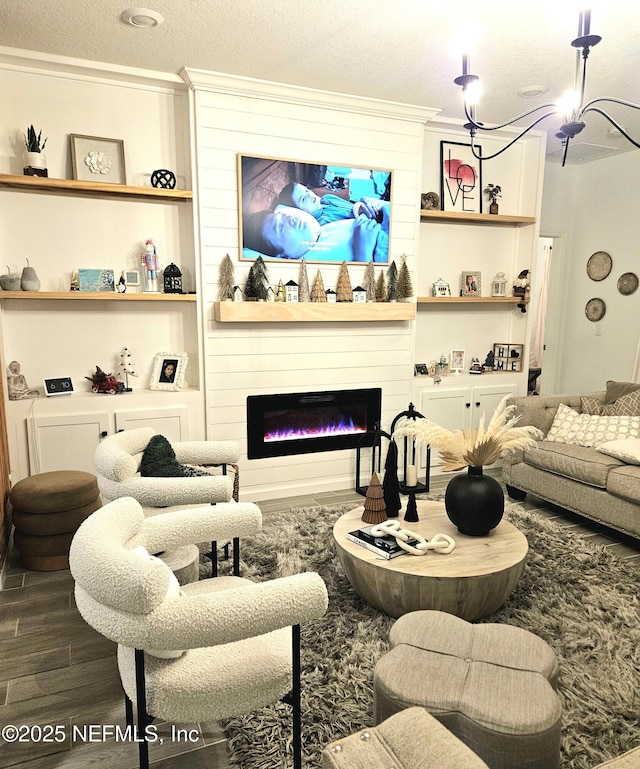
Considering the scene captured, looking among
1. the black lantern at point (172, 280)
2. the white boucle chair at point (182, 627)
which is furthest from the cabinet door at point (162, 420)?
the white boucle chair at point (182, 627)

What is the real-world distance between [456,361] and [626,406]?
1.54 m

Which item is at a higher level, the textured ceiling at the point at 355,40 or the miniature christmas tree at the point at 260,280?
the textured ceiling at the point at 355,40

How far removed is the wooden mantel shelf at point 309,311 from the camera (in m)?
3.81

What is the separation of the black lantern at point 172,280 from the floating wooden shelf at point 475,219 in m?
2.05

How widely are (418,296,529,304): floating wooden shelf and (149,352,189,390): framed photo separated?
204cm

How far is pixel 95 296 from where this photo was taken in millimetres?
3568

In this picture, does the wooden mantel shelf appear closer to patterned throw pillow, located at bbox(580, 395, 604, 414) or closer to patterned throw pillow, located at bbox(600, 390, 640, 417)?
patterned throw pillow, located at bbox(580, 395, 604, 414)

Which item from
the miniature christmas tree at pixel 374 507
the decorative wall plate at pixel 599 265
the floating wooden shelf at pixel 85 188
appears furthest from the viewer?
the decorative wall plate at pixel 599 265

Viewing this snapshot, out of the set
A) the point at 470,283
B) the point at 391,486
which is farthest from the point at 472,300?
the point at 391,486

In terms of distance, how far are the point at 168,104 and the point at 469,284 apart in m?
2.89

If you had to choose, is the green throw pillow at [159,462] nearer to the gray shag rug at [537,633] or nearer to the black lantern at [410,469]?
the gray shag rug at [537,633]

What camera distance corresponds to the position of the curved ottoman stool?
142 centimetres

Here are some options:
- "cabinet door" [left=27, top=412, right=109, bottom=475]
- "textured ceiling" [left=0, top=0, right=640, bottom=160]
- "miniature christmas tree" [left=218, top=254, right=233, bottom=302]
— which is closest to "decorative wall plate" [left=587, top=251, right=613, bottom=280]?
"textured ceiling" [left=0, top=0, right=640, bottom=160]

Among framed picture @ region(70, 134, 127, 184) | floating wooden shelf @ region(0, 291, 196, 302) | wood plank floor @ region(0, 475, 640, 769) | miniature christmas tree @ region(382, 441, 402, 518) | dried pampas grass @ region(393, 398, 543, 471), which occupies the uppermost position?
framed picture @ region(70, 134, 127, 184)
